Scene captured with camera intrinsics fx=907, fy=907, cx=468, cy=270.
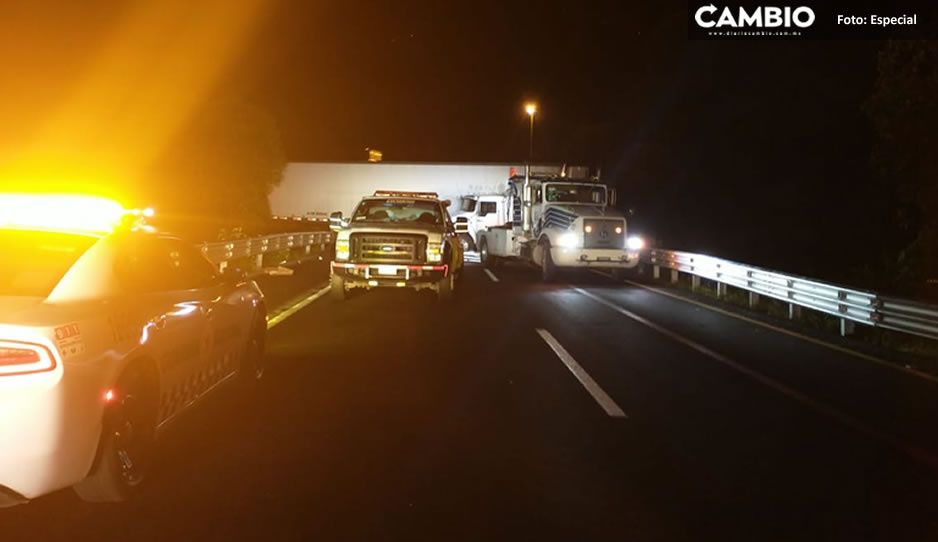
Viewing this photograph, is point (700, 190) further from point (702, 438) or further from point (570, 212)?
point (702, 438)

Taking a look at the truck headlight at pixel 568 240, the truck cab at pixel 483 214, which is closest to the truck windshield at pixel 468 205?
the truck cab at pixel 483 214

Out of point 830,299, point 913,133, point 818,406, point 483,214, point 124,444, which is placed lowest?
point 818,406

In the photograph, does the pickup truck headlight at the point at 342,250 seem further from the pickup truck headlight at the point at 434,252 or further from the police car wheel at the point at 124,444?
the police car wheel at the point at 124,444

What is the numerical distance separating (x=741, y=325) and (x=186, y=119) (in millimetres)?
45834

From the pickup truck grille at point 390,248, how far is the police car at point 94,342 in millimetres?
9002

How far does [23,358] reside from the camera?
4426 mm

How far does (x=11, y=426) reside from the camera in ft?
14.3

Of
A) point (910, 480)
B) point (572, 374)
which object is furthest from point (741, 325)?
A: point (910, 480)

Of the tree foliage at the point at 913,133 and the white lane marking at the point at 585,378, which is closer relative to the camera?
the white lane marking at the point at 585,378

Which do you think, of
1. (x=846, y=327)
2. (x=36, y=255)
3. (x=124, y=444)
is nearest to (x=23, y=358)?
(x=124, y=444)

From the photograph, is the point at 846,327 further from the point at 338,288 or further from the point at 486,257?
the point at 486,257

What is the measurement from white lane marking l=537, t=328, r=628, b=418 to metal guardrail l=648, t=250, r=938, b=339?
470 centimetres

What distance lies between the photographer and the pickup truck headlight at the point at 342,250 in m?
16.6

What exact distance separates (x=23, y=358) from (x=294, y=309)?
11.6 meters
